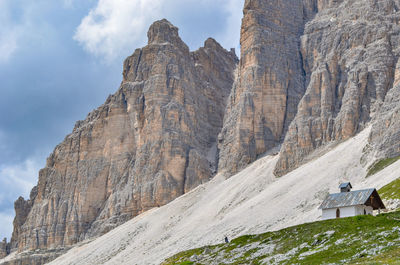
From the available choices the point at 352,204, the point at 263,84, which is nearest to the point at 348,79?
the point at 263,84

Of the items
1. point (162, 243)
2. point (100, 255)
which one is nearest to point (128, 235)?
point (100, 255)

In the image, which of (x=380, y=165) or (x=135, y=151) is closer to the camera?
(x=380, y=165)

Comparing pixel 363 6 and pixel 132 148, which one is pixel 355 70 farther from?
pixel 132 148

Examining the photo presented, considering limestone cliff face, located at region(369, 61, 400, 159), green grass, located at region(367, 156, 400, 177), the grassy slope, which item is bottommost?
the grassy slope

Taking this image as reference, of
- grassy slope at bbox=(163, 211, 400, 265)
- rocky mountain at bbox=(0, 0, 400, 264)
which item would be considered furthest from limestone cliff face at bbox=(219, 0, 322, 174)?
grassy slope at bbox=(163, 211, 400, 265)

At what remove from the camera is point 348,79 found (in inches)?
5017

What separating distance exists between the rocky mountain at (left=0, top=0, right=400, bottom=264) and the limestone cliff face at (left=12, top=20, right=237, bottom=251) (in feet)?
1.05

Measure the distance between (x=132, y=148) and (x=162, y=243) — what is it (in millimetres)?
53071

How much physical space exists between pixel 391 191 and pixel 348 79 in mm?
57963

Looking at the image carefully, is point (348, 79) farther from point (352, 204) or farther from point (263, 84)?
point (352, 204)

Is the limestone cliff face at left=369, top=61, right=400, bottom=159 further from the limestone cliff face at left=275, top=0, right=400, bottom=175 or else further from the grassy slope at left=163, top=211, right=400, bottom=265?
the grassy slope at left=163, top=211, right=400, bottom=265

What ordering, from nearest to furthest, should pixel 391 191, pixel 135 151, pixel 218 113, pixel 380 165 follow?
1. pixel 391 191
2. pixel 380 165
3. pixel 135 151
4. pixel 218 113

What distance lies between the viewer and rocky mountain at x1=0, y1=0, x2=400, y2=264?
126 meters

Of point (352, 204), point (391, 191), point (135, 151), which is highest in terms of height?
point (135, 151)
